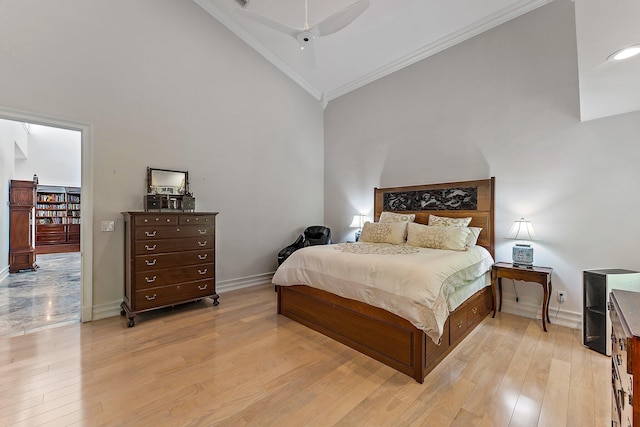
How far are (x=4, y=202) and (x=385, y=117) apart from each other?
7.48 meters

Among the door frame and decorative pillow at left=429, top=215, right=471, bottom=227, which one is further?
decorative pillow at left=429, top=215, right=471, bottom=227

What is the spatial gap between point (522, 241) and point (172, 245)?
4.33 meters

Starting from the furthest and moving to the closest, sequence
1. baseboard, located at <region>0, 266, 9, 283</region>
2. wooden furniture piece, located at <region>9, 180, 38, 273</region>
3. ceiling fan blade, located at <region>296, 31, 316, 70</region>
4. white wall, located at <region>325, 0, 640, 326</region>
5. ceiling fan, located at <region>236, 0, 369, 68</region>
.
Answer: wooden furniture piece, located at <region>9, 180, 38, 273</region>, baseboard, located at <region>0, 266, 9, 283</region>, white wall, located at <region>325, 0, 640, 326</region>, ceiling fan blade, located at <region>296, 31, 316, 70</region>, ceiling fan, located at <region>236, 0, 369, 68</region>

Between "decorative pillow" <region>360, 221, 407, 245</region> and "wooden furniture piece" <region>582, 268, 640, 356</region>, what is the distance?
1818mm

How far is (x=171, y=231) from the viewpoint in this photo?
3244mm

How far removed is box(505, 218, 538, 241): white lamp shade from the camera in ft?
10.5

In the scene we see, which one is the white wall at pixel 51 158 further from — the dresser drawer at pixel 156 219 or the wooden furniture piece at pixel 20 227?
the dresser drawer at pixel 156 219

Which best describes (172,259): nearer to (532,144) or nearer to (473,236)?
(473,236)

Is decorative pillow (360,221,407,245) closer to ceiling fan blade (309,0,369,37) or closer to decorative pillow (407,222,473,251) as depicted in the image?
decorative pillow (407,222,473,251)

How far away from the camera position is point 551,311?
3064 millimetres

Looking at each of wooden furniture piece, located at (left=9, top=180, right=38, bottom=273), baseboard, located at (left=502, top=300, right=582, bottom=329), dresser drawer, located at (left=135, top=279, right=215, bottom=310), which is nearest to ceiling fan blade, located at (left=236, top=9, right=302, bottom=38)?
dresser drawer, located at (left=135, top=279, right=215, bottom=310)

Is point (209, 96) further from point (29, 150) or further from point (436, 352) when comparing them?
point (29, 150)

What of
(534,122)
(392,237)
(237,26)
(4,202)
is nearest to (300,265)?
(392,237)

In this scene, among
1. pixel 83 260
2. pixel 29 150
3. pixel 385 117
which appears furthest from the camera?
pixel 29 150
